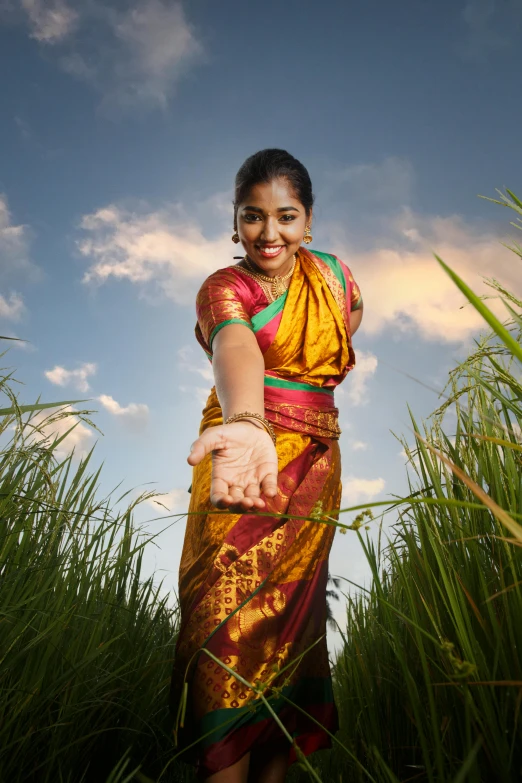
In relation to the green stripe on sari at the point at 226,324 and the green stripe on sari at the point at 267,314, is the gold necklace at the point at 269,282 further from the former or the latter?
the green stripe on sari at the point at 226,324

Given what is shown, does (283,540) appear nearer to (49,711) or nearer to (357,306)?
(49,711)

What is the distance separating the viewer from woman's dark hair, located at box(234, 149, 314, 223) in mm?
2967

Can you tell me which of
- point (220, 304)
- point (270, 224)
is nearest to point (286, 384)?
point (220, 304)

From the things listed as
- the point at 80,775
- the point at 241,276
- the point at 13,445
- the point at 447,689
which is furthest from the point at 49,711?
the point at 241,276

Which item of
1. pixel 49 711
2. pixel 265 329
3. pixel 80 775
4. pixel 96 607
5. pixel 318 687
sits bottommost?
pixel 80 775

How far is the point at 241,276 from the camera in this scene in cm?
292

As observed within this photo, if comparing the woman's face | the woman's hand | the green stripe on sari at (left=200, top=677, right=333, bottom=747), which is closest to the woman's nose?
the woman's face

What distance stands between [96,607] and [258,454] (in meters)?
1.47

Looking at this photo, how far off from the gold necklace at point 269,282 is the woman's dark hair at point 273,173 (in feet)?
1.12

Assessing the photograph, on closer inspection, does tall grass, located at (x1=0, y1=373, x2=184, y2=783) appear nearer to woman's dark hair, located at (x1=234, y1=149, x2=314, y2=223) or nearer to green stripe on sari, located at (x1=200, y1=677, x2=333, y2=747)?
green stripe on sari, located at (x1=200, y1=677, x2=333, y2=747)

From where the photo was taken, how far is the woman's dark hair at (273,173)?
2967 millimetres

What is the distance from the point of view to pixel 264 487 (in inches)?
63.7

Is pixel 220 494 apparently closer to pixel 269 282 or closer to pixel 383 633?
pixel 383 633

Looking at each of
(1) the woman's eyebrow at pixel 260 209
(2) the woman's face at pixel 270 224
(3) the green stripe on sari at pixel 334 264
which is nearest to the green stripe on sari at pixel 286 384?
(2) the woman's face at pixel 270 224
